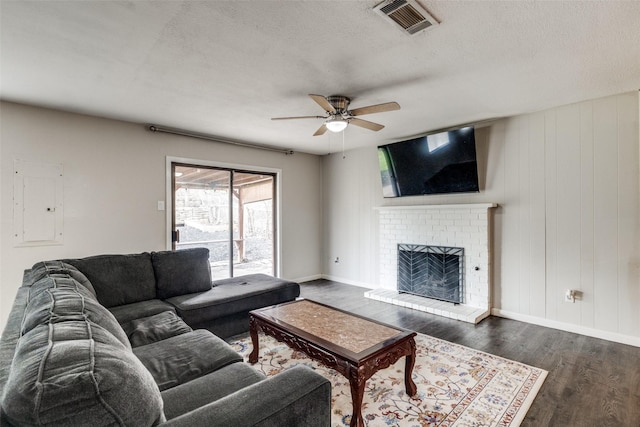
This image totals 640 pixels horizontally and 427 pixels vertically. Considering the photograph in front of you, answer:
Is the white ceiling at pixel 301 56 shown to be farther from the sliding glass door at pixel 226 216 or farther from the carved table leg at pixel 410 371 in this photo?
the carved table leg at pixel 410 371

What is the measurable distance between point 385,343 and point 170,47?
8.02 ft

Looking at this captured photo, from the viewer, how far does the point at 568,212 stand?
327 centimetres

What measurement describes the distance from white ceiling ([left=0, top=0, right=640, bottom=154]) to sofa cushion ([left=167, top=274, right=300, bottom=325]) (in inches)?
75.6

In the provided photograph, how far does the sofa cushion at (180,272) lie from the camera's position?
3070mm

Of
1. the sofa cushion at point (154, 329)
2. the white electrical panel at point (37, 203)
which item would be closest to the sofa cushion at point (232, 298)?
the sofa cushion at point (154, 329)

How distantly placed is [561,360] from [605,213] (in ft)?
5.03

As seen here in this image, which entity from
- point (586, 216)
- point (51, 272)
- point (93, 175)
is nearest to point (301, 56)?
point (51, 272)

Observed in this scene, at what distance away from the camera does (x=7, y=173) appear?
304 cm

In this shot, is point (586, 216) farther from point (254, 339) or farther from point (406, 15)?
point (254, 339)

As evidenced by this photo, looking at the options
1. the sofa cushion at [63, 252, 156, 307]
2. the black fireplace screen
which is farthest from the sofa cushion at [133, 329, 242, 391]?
the black fireplace screen

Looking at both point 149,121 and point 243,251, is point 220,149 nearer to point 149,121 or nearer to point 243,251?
point 149,121

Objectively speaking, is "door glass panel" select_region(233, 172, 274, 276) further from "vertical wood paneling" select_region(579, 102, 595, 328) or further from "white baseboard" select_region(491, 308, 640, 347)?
"vertical wood paneling" select_region(579, 102, 595, 328)

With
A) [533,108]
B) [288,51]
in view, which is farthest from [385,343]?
[533,108]

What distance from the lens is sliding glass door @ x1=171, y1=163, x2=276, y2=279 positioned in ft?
14.2
